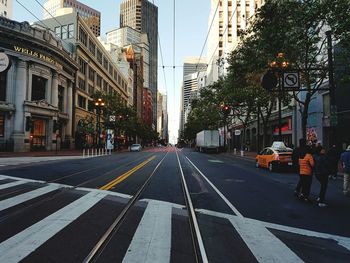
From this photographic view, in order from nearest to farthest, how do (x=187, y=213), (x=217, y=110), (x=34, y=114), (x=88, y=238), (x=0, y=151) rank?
(x=88, y=238) → (x=187, y=213) → (x=0, y=151) → (x=34, y=114) → (x=217, y=110)

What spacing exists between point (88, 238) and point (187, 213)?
2.83 m

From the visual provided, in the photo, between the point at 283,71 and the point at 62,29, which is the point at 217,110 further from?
the point at 283,71

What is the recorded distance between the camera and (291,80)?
19828 millimetres

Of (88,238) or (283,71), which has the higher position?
(283,71)

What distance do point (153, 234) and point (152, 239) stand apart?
1.09 ft

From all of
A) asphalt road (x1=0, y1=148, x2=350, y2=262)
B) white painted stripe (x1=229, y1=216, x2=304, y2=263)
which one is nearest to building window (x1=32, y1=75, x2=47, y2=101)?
asphalt road (x1=0, y1=148, x2=350, y2=262)

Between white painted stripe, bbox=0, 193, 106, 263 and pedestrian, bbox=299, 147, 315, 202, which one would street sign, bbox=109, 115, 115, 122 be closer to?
white painted stripe, bbox=0, 193, 106, 263

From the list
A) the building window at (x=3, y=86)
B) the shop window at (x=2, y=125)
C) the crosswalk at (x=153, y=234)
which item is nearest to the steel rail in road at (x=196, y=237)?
the crosswalk at (x=153, y=234)

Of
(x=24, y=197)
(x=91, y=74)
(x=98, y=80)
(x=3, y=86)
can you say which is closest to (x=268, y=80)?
(x=24, y=197)

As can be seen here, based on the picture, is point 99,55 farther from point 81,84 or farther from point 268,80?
point 268,80

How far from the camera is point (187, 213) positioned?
830cm

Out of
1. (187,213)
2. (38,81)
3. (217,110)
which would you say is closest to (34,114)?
(38,81)

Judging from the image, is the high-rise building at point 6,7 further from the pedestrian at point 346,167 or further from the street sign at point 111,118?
the pedestrian at point 346,167

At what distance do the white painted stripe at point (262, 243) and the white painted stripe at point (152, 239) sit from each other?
4.33 ft
